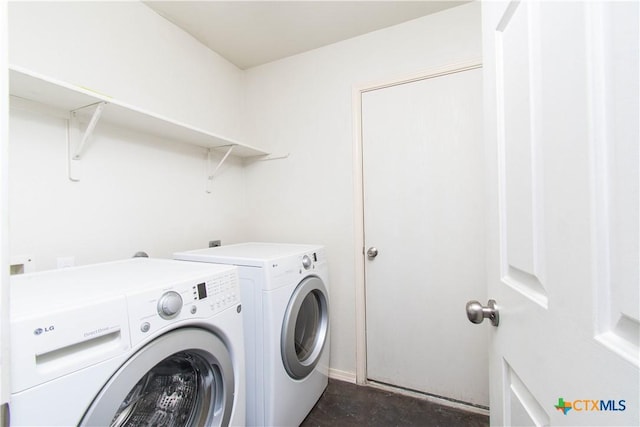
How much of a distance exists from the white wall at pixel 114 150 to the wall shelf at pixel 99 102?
8 centimetres

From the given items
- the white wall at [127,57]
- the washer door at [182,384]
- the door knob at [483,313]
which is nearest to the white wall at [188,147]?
the white wall at [127,57]

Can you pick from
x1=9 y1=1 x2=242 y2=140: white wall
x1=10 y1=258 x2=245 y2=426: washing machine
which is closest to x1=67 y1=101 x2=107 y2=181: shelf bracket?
x1=9 y1=1 x2=242 y2=140: white wall

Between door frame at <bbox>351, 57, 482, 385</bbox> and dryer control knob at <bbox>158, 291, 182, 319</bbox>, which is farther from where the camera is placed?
door frame at <bbox>351, 57, 482, 385</bbox>

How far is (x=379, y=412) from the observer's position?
161 cm

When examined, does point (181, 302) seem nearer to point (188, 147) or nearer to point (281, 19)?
point (188, 147)

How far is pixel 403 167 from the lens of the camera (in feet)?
5.83

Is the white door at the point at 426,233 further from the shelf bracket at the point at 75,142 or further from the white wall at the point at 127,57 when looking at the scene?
the shelf bracket at the point at 75,142

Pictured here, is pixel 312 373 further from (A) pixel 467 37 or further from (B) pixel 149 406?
(A) pixel 467 37

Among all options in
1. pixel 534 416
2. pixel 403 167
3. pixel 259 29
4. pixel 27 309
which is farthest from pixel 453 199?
pixel 27 309

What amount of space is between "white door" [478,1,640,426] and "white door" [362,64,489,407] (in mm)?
1040

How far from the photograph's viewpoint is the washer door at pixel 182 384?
2.55 ft

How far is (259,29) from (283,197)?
1160 millimetres

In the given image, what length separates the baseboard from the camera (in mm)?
1906

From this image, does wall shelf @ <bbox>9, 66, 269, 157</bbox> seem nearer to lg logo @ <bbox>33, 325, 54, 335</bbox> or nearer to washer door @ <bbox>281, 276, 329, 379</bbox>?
lg logo @ <bbox>33, 325, 54, 335</bbox>
